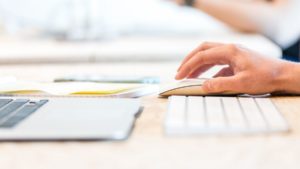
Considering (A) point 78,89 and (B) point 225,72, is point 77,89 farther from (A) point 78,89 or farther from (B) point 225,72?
(B) point 225,72

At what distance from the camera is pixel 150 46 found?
210cm

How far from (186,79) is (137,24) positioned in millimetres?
1740

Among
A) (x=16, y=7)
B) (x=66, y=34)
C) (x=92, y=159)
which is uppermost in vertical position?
(x=16, y=7)

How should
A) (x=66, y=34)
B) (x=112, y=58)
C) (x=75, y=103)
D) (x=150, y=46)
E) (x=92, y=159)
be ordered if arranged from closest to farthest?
(x=92, y=159)
(x=75, y=103)
(x=112, y=58)
(x=150, y=46)
(x=66, y=34)

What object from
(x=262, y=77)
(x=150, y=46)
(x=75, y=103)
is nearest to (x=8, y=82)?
(x=75, y=103)

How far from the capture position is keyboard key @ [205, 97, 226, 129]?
0.66 meters

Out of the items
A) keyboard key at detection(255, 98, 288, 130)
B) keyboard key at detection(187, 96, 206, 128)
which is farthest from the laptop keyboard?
keyboard key at detection(255, 98, 288, 130)

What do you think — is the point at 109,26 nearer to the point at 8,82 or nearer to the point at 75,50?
the point at 75,50

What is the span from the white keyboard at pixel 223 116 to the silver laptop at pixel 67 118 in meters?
0.06

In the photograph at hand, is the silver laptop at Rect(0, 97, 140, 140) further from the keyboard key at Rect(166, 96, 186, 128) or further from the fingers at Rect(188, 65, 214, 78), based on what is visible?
the fingers at Rect(188, 65, 214, 78)

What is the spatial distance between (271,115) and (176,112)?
131 millimetres

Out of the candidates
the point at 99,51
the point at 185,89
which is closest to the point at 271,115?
the point at 185,89

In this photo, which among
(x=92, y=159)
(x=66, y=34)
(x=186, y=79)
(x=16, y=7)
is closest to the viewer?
(x=92, y=159)

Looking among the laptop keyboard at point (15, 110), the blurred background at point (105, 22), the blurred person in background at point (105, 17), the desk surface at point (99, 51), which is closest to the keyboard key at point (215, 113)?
the laptop keyboard at point (15, 110)
